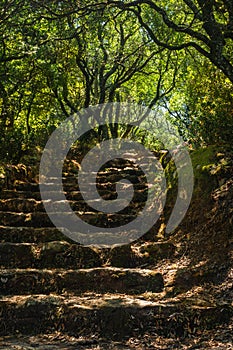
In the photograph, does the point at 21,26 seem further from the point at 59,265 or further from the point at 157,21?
the point at 157,21

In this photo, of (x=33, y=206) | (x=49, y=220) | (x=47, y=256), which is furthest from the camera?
(x=33, y=206)

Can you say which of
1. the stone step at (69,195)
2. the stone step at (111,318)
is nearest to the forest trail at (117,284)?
the stone step at (111,318)

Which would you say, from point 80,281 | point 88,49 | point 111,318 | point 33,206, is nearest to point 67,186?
point 33,206

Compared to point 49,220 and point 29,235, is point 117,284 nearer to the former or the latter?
point 29,235

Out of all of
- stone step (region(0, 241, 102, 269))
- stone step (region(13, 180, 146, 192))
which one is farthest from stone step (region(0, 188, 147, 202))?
stone step (region(0, 241, 102, 269))

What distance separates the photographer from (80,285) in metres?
5.74

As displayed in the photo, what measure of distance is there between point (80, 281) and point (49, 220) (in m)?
2.36

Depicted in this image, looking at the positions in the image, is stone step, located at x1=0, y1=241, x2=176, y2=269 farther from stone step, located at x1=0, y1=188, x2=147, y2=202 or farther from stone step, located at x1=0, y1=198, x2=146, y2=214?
stone step, located at x1=0, y1=188, x2=147, y2=202

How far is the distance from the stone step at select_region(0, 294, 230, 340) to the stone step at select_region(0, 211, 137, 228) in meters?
2.94

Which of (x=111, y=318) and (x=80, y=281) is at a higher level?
(x=80, y=281)

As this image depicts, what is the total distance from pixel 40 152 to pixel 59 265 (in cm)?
766

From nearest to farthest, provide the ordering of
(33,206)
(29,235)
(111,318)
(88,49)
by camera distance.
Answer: (111,318) → (29,235) → (33,206) → (88,49)

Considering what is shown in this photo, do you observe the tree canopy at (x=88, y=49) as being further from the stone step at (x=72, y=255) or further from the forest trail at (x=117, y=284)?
the stone step at (x=72, y=255)

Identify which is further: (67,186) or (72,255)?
(67,186)
